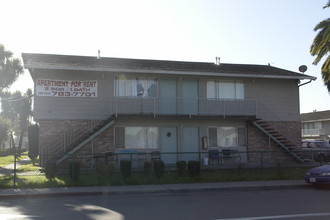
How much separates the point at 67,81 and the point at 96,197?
10077 mm

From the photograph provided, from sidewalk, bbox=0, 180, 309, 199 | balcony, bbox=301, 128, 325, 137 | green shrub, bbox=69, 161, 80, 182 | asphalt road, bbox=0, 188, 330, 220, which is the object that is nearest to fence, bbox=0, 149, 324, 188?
green shrub, bbox=69, 161, 80, 182

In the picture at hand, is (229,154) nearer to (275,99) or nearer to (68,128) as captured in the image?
(275,99)

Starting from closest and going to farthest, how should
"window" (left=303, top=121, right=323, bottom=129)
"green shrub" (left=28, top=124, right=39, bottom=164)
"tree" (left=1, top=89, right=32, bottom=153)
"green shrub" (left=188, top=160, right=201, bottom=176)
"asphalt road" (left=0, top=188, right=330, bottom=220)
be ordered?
1. "asphalt road" (left=0, top=188, right=330, bottom=220)
2. "green shrub" (left=188, top=160, right=201, bottom=176)
3. "green shrub" (left=28, top=124, right=39, bottom=164)
4. "tree" (left=1, top=89, right=32, bottom=153)
5. "window" (left=303, top=121, right=323, bottom=129)

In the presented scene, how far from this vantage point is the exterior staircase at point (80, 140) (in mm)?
17719

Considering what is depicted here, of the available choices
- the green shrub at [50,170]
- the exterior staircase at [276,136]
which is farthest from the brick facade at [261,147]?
the green shrub at [50,170]

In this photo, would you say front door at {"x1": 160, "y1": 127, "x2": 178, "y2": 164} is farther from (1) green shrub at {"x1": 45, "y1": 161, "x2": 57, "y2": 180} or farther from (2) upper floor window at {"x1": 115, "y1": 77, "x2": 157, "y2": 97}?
(1) green shrub at {"x1": 45, "y1": 161, "x2": 57, "y2": 180}

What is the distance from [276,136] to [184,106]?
242 inches

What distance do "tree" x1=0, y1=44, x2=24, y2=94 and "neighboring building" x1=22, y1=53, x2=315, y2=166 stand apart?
30.6 feet

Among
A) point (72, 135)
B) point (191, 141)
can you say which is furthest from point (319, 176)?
point (72, 135)

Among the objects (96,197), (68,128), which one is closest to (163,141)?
(68,128)

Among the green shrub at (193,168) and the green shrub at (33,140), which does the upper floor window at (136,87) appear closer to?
the green shrub at (193,168)

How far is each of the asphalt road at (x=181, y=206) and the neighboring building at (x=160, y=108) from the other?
7.13 meters

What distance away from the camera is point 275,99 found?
→ 22.7 meters

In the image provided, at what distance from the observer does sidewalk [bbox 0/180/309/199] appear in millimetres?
11547
